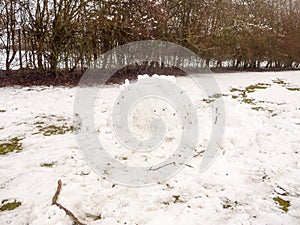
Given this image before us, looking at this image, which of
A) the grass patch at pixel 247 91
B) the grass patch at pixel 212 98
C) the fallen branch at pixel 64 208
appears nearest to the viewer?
the fallen branch at pixel 64 208

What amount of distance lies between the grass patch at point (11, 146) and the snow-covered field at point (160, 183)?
0.5 inches

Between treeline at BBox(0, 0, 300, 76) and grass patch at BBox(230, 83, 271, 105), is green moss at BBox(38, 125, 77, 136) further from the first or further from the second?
treeline at BBox(0, 0, 300, 76)

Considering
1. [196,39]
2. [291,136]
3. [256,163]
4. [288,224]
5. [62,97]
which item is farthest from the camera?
[196,39]

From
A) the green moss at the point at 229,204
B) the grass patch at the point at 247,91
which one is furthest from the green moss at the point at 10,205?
the grass patch at the point at 247,91

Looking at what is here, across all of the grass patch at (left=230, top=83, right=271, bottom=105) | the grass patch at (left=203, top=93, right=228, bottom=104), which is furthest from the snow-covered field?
the grass patch at (left=230, top=83, right=271, bottom=105)

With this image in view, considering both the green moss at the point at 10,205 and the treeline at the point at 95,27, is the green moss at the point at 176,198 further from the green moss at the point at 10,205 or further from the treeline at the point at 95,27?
the treeline at the point at 95,27

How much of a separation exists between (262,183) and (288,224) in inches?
21.6

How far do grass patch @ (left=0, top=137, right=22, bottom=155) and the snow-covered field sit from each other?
0.01 m

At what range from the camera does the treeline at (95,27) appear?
6.87 metres

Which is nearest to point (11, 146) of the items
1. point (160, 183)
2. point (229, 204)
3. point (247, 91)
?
point (160, 183)

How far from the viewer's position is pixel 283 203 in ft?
7.20

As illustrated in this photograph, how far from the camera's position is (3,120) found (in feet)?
13.3

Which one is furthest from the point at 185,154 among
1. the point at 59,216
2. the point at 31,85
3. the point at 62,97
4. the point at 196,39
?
the point at 196,39

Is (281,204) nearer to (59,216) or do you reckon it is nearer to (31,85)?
(59,216)
